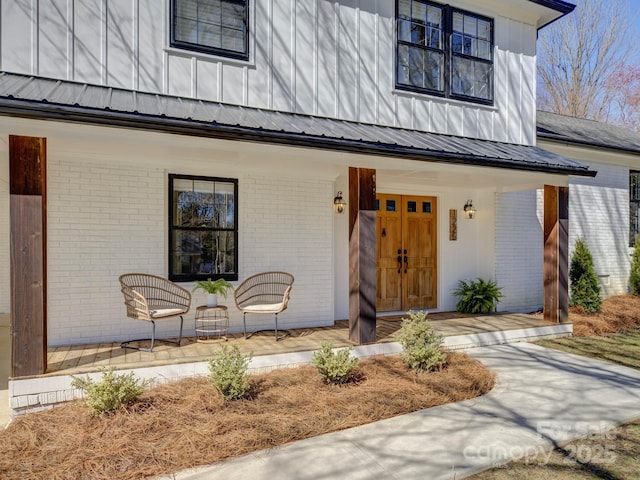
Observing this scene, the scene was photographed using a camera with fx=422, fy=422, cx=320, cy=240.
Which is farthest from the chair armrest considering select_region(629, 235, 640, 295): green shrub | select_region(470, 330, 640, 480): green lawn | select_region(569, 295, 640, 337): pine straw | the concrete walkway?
select_region(629, 235, 640, 295): green shrub

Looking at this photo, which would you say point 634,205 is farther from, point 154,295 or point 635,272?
point 154,295

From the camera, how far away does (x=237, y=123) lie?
15.7ft

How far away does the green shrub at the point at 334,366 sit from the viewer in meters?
4.70

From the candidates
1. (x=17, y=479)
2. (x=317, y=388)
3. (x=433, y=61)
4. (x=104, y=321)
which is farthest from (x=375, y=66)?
(x=17, y=479)

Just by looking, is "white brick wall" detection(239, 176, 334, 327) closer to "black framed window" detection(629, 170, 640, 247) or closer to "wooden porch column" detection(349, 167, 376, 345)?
"wooden porch column" detection(349, 167, 376, 345)

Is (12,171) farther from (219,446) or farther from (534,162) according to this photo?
(534,162)

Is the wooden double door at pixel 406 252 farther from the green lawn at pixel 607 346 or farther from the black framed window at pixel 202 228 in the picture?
the black framed window at pixel 202 228

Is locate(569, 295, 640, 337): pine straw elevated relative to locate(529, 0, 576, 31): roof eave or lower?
lower

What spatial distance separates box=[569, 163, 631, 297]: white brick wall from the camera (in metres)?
9.87

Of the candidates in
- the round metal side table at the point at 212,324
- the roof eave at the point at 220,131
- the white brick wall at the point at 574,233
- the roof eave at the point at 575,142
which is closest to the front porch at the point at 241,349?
the round metal side table at the point at 212,324

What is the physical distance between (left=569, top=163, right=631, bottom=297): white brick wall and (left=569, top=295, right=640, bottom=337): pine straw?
0.80m

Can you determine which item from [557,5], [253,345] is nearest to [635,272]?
[557,5]

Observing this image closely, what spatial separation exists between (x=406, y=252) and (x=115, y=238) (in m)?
5.32

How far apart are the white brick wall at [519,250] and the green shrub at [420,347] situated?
4.28 m
